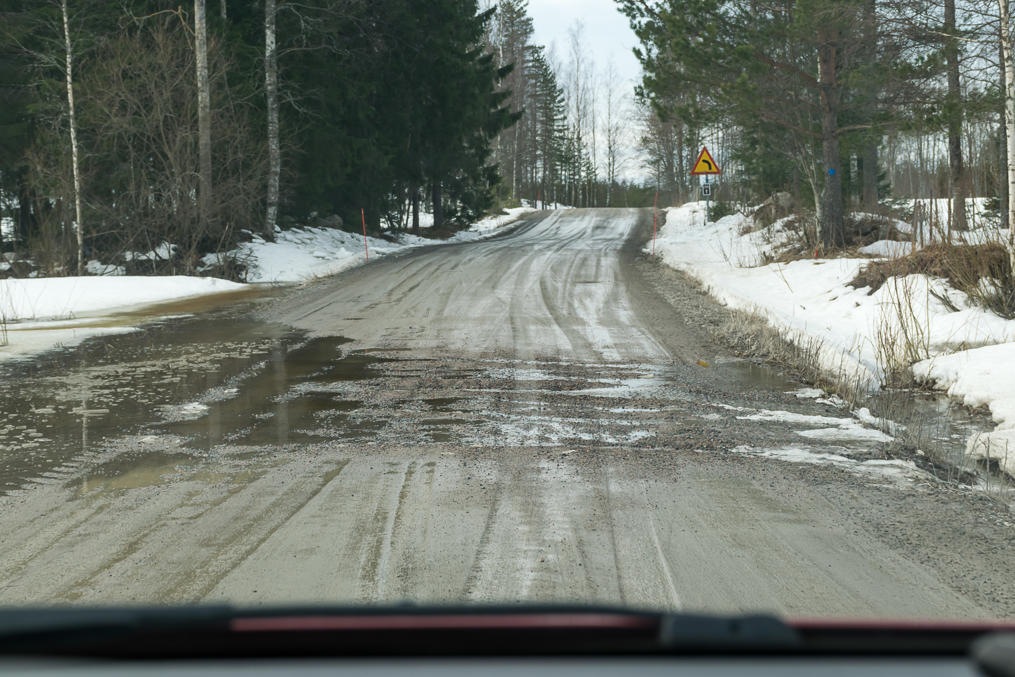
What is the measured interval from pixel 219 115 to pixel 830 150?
48.9 feet

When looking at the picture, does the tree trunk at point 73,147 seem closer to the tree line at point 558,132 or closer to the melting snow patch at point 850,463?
the melting snow patch at point 850,463

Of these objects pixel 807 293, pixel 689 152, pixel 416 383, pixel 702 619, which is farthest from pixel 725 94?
pixel 689 152

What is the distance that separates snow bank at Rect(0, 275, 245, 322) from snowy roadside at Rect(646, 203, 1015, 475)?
10.4m

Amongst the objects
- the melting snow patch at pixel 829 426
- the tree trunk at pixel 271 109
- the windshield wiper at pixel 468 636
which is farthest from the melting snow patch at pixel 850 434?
the tree trunk at pixel 271 109

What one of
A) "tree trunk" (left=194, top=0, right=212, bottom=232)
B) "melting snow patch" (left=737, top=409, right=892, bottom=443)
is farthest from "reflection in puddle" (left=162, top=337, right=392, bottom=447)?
"tree trunk" (left=194, top=0, right=212, bottom=232)

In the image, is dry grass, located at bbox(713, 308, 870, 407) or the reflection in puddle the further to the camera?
dry grass, located at bbox(713, 308, 870, 407)

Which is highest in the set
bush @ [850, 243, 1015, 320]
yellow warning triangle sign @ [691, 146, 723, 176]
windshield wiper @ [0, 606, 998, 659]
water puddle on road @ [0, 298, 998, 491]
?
yellow warning triangle sign @ [691, 146, 723, 176]

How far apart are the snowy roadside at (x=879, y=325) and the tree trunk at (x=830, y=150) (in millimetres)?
1536

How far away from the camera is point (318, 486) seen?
5648 millimetres

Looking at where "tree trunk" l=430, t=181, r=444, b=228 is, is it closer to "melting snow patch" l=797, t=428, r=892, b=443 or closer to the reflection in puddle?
the reflection in puddle

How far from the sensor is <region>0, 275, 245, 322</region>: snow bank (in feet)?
50.5

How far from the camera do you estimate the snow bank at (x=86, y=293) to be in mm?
15406

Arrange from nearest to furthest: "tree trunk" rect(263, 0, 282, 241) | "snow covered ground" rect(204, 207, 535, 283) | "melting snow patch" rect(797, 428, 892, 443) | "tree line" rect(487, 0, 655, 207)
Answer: "melting snow patch" rect(797, 428, 892, 443) → "snow covered ground" rect(204, 207, 535, 283) → "tree trunk" rect(263, 0, 282, 241) → "tree line" rect(487, 0, 655, 207)

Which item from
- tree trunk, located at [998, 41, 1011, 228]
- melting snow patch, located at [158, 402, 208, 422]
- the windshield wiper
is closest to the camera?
the windshield wiper
